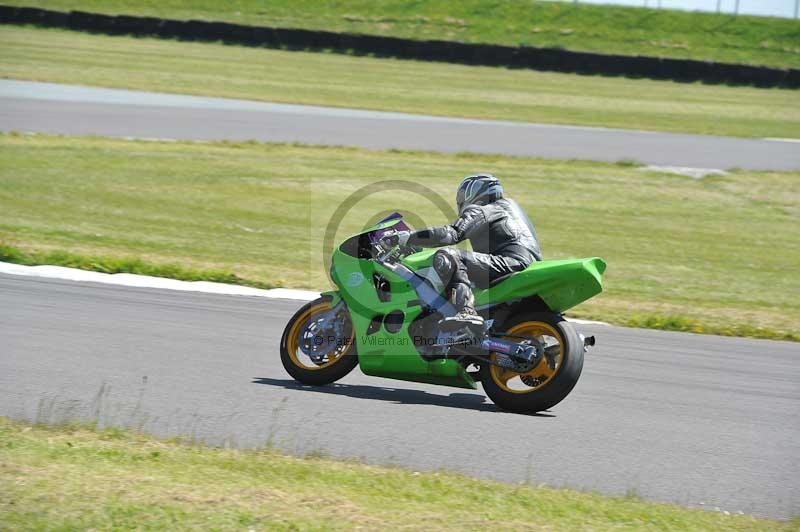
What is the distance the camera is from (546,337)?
789 cm

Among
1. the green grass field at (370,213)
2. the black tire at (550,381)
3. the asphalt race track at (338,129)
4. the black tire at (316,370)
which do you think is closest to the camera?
the black tire at (550,381)

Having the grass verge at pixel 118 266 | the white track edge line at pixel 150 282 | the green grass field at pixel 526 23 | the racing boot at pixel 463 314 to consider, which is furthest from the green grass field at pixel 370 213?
the green grass field at pixel 526 23

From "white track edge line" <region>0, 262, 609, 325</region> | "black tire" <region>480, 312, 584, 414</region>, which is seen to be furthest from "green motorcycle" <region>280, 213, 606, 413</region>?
"white track edge line" <region>0, 262, 609, 325</region>

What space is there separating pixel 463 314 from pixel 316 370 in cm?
130

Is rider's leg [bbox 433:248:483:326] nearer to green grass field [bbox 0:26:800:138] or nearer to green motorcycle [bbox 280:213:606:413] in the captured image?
green motorcycle [bbox 280:213:606:413]

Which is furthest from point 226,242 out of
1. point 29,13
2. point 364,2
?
point 364,2

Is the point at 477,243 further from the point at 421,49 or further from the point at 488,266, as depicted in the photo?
the point at 421,49

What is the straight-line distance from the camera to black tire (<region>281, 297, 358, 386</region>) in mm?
8273

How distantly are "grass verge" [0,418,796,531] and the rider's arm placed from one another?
80.9 inches

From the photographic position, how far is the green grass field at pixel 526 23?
52094 millimetres

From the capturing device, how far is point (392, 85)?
127ft

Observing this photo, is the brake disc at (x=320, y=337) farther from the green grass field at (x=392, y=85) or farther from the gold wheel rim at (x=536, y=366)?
the green grass field at (x=392, y=85)

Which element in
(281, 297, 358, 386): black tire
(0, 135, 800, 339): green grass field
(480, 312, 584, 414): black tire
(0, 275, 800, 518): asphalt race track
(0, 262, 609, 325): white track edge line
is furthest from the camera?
(0, 135, 800, 339): green grass field

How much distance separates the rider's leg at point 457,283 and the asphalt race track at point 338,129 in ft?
55.0
